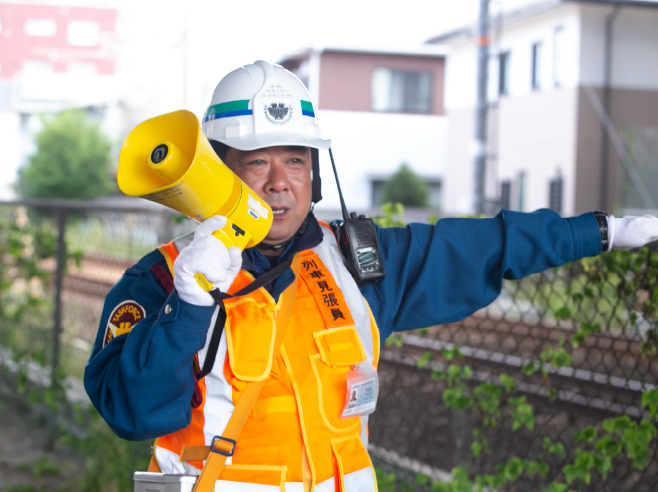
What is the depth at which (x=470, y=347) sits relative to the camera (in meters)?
4.21

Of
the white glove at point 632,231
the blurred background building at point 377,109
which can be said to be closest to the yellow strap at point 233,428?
the white glove at point 632,231

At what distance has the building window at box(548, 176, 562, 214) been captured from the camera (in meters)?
19.0

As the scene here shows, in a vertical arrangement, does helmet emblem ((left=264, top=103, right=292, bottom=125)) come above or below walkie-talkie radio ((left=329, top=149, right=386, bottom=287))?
above

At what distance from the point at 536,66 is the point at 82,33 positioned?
50.2 m

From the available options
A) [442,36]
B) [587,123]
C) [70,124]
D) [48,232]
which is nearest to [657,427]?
[48,232]

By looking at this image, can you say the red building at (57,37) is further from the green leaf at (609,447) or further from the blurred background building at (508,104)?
the green leaf at (609,447)

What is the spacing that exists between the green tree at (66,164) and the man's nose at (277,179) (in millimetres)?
33297

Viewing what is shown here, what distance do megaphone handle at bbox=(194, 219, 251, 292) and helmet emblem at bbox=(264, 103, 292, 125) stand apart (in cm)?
57

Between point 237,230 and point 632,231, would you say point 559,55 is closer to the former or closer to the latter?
point 632,231

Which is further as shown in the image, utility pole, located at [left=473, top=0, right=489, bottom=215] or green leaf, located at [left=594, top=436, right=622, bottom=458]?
utility pole, located at [left=473, top=0, right=489, bottom=215]

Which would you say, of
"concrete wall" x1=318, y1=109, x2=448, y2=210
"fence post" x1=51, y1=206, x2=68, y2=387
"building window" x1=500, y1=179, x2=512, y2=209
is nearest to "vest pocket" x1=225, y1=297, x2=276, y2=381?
"fence post" x1=51, y1=206, x2=68, y2=387

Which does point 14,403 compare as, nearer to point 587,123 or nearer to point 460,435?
point 460,435

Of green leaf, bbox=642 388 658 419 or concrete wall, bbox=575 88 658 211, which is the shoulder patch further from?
concrete wall, bbox=575 88 658 211

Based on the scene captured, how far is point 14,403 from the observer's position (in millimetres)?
6461
